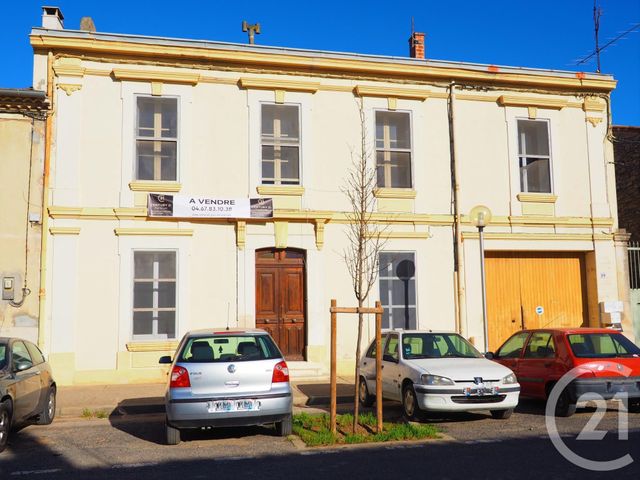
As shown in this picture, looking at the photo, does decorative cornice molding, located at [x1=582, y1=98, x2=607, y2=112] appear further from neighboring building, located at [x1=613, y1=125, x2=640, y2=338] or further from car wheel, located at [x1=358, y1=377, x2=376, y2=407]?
car wheel, located at [x1=358, y1=377, x2=376, y2=407]

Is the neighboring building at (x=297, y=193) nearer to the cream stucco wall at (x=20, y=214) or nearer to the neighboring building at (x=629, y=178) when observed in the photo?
the cream stucco wall at (x=20, y=214)

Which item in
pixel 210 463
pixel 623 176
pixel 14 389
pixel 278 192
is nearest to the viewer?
pixel 210 463

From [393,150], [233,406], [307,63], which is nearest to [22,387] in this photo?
[233,406]

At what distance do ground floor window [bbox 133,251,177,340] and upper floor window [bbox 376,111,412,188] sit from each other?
551 centimetres

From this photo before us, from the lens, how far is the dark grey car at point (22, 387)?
816cm

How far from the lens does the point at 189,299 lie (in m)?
14.2

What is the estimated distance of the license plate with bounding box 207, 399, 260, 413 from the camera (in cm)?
796

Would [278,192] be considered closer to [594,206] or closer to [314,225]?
[314,225]

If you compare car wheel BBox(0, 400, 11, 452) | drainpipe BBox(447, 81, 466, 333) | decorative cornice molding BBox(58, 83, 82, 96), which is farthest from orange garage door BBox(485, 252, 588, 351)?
car wheel BBox(0, 400, 11, 452)

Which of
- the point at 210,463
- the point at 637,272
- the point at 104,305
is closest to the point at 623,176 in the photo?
the point at 637,272

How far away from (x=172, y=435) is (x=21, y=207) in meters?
7.77

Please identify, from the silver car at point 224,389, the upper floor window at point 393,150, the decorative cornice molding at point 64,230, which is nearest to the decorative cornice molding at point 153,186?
the decorative cornice molding at point 64,230

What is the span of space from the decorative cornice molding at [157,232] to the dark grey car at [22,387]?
4.25 m

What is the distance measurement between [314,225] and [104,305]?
16.3 ft
